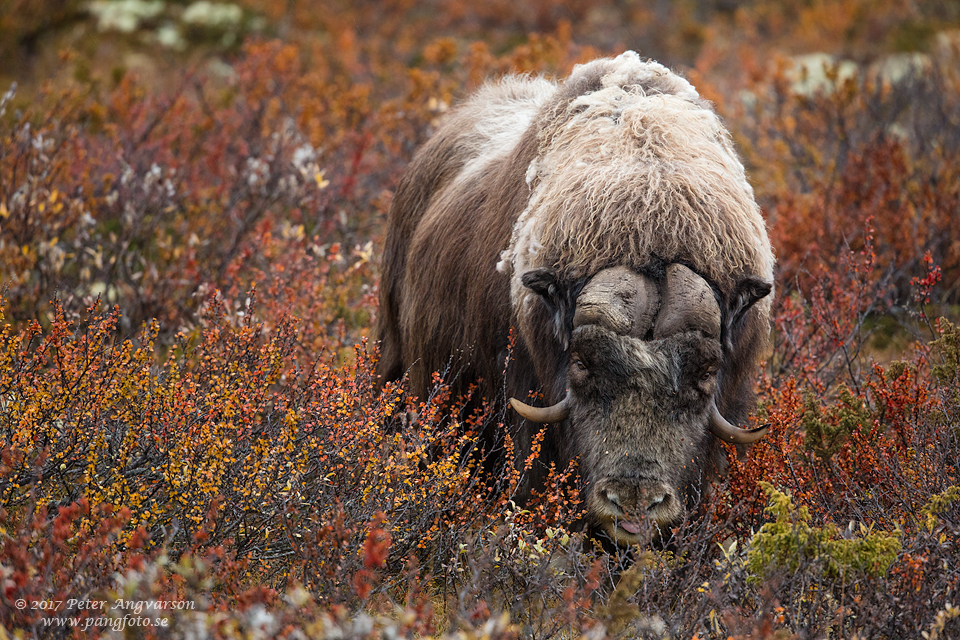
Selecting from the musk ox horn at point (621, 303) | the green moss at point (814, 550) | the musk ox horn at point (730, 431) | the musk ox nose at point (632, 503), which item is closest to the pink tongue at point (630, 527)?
the musk ox nose at point (632, 503)

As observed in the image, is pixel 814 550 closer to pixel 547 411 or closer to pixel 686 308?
pixel 686 308

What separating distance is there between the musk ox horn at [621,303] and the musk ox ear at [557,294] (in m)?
0.09

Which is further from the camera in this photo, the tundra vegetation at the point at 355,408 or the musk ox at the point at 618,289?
the musk ox at the point at 618,289

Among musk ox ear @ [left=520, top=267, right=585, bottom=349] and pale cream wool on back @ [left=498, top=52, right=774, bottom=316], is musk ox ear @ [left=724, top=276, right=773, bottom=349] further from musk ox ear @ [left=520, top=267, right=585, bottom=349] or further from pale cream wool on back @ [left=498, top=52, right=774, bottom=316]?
musk ox ear @ [left=520, top=267, right=585, bottom=349]

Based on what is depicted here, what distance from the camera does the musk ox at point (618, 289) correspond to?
2969 millimetres

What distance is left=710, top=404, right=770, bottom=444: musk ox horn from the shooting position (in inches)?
124

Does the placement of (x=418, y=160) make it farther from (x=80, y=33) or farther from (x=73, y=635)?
(x=80, y=33)

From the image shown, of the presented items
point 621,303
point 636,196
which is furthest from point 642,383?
point 636,196

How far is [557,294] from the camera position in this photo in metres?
3.16

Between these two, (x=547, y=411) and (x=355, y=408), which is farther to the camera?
(x=355, y=408)

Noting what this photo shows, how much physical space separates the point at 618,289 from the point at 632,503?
27.6 inches

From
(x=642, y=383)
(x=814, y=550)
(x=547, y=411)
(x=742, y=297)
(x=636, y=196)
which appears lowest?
(x=814, y=550)

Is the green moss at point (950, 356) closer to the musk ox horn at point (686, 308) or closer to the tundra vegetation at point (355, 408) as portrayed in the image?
the tundra vegetation at point (355, 408)

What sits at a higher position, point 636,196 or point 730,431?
point 636,196
